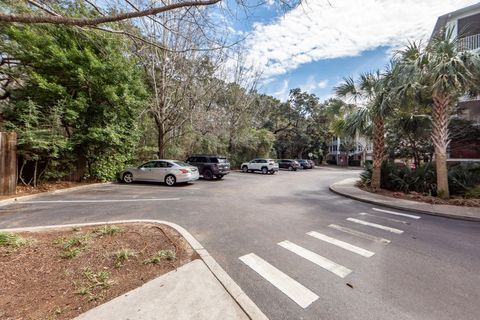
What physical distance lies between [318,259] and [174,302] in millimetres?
2406

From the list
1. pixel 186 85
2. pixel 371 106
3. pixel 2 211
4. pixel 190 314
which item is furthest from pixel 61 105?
pixel 371 106

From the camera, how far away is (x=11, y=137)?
25.6ft

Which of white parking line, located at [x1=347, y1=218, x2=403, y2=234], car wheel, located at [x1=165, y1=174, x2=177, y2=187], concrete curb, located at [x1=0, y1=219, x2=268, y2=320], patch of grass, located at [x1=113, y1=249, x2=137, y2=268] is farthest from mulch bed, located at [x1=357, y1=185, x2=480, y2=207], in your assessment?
car wheel, located at [x1=165, y1=174, x2=177, y2=187]

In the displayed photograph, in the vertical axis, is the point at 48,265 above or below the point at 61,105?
below

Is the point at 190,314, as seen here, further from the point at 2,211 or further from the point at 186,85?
the point at 186,85

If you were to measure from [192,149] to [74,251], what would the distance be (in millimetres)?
16760

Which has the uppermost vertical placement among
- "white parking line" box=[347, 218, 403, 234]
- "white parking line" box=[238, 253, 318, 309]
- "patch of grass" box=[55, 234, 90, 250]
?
"patch of grass" box=[55, 234, 90, 250]

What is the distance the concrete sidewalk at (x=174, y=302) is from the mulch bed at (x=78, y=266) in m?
0.17

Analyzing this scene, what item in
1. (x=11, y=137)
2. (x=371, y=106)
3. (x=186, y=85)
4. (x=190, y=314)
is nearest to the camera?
(x=190, y=314)

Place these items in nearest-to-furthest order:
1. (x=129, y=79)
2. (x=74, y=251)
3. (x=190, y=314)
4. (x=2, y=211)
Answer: (x=190, y=314) → (x=74, y=251) → (x=2, y=211) → (x=129, y=79)

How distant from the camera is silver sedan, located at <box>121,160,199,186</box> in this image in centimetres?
1126

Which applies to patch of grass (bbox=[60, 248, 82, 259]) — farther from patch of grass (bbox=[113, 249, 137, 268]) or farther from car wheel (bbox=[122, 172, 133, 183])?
car wheel (bbox=[122, 172, 133, 183])

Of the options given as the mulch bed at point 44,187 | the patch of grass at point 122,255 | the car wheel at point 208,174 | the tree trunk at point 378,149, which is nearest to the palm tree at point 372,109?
the tree trunk at point 378,149

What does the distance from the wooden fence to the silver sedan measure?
4574 mm
